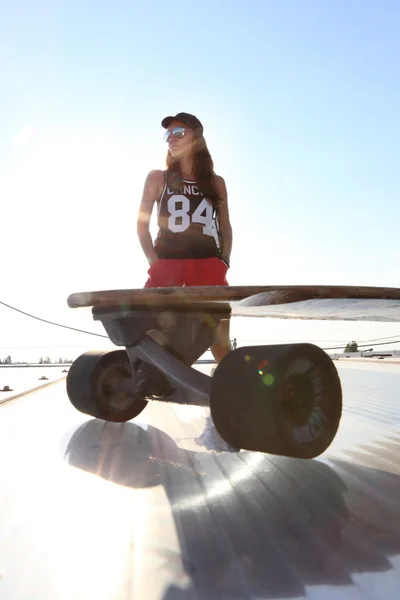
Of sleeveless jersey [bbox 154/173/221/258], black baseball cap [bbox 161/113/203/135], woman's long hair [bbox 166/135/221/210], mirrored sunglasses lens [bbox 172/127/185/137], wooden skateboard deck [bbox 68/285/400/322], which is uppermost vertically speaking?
black baseball cap [bbox 161/113/203/135]

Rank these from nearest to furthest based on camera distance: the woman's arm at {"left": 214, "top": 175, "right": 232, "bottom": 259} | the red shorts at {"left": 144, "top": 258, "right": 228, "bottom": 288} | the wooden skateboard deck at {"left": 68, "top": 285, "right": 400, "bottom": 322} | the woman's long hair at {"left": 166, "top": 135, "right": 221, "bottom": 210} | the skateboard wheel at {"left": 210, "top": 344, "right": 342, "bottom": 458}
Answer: the skateboard wheel at {"left": 210, "top": 344, "right": 342, "bottom": 458} → the wooden skateboard deck at {"left": 68, "top": 285, "right": 400, "bottom": 322} → the red shorts at {"left": 144, "top": 258, "right": 228, "bottom": 288} → the woman's long hair at {"left": 166, "top": 135, "right": 221, "bottom": 210} → the woman's arm at {"left": 214, "top": 175, "right": 232, "bottom": 259}

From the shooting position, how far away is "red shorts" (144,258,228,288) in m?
2.52

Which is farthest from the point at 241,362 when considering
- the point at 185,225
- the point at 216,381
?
the point at 185,225

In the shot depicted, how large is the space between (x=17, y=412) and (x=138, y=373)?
5.82 feet

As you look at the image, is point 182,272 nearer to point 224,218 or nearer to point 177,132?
point 224,218

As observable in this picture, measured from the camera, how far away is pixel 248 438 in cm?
147

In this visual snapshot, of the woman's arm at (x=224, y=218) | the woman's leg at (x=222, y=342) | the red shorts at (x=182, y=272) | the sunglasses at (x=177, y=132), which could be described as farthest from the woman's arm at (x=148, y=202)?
the woman's leg at (x=222, y=342)

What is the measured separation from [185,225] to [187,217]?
0.05 metres

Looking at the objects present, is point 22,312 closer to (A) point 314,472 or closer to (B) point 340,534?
(A) point 314,472

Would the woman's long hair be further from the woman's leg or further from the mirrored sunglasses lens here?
the woman's leg

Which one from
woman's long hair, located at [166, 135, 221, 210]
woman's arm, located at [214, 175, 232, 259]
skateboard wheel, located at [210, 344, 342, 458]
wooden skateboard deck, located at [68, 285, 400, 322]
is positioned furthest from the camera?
woman's arm, located at [214, 175, 232, 259]

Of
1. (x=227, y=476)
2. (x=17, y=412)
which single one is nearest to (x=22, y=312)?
(x=17, y=412)

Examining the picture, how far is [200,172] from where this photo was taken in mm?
2691

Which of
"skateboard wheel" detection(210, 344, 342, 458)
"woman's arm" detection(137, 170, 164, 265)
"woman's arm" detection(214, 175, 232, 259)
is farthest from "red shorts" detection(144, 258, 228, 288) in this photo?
"skateboard wheel" detection(210, 344, 342, 458)
